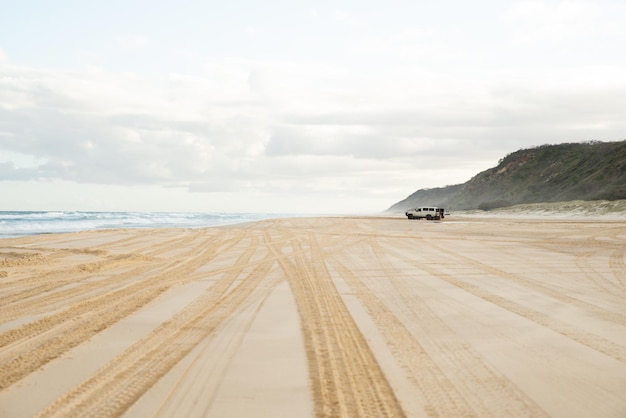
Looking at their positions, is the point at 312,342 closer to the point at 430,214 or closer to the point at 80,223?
the point at 430,214

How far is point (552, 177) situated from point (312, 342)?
116 metres

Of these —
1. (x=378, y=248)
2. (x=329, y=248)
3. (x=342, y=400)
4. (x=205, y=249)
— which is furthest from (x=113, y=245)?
(x=342, y=400)

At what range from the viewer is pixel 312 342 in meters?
6.22

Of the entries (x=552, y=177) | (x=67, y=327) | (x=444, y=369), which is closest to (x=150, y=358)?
(x=67, y=327)

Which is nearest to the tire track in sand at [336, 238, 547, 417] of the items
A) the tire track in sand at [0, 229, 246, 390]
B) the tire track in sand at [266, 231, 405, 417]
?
the tire track in sand at [266, 231, 405, 417]

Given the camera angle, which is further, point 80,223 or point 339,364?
point 80,223

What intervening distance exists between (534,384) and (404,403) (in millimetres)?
1466

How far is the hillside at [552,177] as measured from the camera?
87.9 meters

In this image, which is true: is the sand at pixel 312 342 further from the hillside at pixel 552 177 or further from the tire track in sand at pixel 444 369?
the hillside at pixel 552 177

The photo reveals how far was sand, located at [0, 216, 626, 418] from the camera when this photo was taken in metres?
4.34

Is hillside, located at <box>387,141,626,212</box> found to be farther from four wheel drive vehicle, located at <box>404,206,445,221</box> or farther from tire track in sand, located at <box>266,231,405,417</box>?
tire track in sand, located at <box>266,231,405,417</box>

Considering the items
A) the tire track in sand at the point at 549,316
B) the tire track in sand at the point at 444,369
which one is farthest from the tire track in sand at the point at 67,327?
the tire track in sand at the point at 549,316

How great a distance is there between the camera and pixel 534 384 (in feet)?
15.7

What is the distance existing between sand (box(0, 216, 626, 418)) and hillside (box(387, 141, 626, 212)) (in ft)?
237
